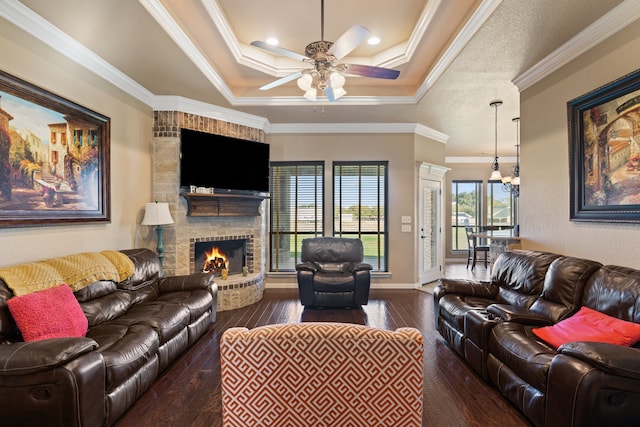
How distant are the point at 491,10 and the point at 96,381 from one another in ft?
12.9

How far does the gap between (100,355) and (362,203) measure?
14.8ft

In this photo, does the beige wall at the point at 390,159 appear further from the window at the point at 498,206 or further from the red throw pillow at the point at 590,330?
the window at the point at 498,206

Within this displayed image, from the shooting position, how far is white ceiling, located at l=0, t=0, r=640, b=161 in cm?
257

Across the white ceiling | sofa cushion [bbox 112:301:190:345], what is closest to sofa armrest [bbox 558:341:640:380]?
the white ceiling

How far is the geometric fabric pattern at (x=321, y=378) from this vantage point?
1.11 metres

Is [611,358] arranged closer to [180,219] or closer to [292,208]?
[180,219]

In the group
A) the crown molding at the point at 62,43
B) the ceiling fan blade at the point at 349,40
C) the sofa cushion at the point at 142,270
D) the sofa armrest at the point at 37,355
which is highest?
the crown molding at the point at 62,43

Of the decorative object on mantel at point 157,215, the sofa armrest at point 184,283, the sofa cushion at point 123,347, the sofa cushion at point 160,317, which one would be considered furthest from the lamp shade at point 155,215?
the sofa cushion at point 123,347

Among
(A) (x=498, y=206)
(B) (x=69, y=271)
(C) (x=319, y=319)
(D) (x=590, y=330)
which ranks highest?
(A) (x=498, y=206)

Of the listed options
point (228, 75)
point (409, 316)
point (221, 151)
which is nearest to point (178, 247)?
point (221, 151)

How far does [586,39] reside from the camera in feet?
9.28

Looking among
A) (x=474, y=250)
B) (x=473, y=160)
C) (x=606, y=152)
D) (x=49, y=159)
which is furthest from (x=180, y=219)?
(x=473, y=160)

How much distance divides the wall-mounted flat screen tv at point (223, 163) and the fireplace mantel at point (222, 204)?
0.11 meters

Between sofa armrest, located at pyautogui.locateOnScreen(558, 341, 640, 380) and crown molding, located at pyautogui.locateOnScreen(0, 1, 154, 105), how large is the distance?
453 cm
